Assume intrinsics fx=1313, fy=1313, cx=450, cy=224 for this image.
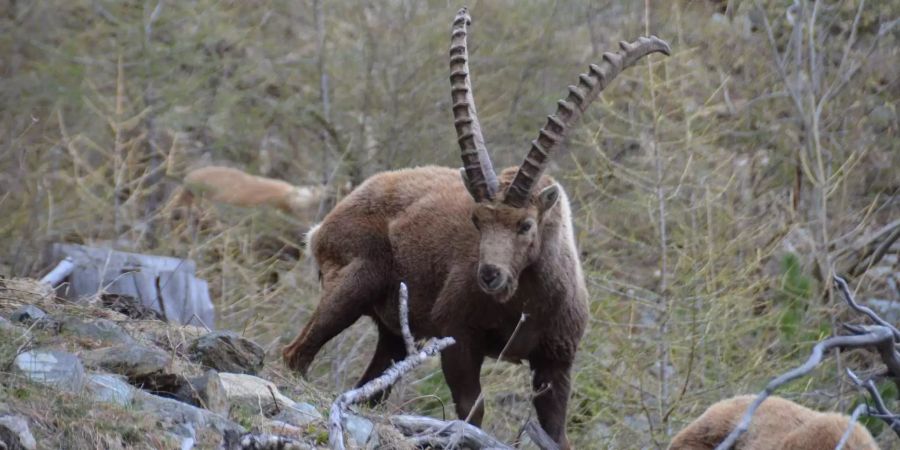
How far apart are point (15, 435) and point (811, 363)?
9.42 feet

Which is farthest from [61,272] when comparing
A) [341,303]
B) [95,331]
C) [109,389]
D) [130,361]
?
[109,389]

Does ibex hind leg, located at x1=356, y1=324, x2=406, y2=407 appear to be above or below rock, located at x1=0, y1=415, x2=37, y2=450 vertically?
below

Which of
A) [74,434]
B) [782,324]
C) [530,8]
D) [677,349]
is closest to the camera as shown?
[74,434]

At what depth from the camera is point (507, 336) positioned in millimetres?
7984

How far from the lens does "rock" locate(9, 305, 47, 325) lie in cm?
670

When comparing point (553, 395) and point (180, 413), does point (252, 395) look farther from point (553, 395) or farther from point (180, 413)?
point (553, 395)

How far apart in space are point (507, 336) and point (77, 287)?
3067mm

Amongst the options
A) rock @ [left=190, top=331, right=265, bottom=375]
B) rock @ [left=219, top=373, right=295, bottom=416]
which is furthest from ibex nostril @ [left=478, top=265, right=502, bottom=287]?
rock @ [left=219, top=373, right=295, bottom=416]

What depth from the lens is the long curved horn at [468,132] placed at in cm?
779

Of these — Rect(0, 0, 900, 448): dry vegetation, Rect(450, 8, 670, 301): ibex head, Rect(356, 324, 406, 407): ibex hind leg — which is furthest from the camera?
Rect(0, 0, 900, 448): dry vegetation

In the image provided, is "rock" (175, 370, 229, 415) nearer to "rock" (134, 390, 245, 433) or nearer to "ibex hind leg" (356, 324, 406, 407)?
"rock" (134, 390, 245, 433)

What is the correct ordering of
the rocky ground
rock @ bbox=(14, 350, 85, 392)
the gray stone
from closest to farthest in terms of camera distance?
the rocky ground
rock @ bbox=(14, 350, 85, 392)
the gray stone

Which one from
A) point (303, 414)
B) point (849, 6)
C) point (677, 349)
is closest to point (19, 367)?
point (303, 414)

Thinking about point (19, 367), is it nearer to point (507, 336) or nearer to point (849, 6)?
point (507, 336)
